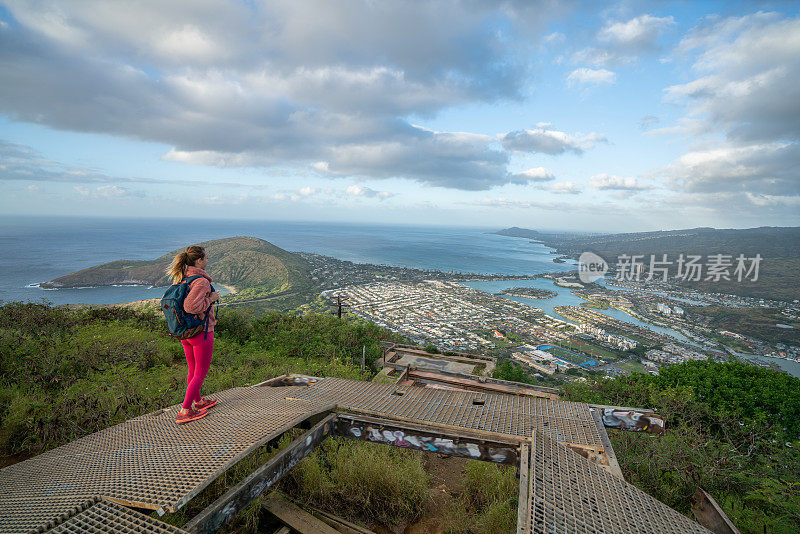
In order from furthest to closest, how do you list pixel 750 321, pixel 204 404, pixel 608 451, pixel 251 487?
pixel 750 321 < pixel 204 404 < pixel 608 451 < pixel 251 487

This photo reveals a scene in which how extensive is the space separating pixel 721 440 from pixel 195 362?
807cm

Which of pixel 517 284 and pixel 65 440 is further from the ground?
pixel 65 440

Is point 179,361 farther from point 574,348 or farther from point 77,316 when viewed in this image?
point 574,348

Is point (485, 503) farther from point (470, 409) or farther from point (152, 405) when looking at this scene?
point (152, 405)

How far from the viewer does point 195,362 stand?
9.68 ft

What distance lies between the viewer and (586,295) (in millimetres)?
44781

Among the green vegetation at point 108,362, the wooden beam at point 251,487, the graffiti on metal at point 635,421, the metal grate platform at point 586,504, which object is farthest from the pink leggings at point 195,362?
the graffiti on metal at point 635,421

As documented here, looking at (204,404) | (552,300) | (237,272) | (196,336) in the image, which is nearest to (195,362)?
(196,336)

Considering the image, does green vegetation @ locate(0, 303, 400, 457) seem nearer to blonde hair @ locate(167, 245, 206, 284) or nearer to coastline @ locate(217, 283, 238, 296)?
blonde hair @ locate(167, 245, 206, 284)

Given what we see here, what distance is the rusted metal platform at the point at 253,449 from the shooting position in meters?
1.68

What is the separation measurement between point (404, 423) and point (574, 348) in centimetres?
2339

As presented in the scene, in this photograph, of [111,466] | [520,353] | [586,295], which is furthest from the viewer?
[586,295]

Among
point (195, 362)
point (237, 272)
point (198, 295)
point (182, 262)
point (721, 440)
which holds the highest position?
point (182, 262)

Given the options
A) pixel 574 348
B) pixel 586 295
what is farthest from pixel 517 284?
pixel 574 348
